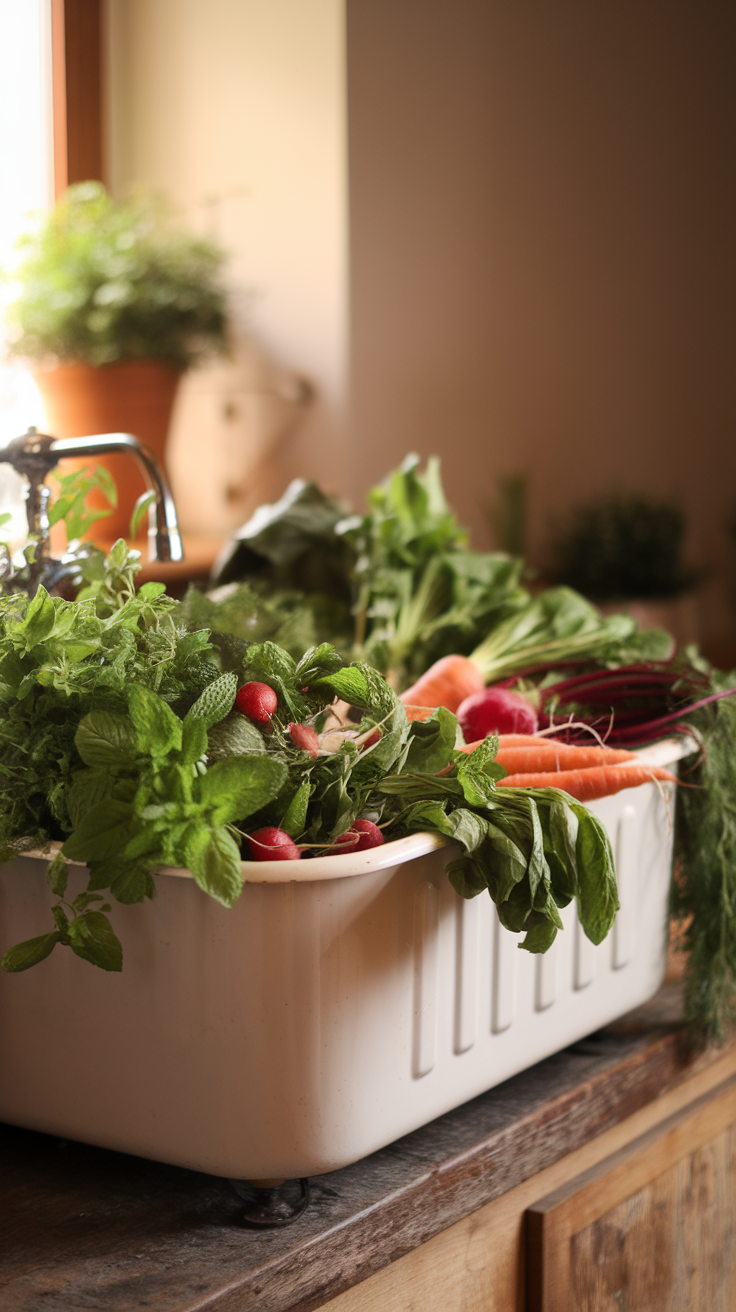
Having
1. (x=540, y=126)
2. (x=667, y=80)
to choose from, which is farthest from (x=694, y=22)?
(x=540, y=126)

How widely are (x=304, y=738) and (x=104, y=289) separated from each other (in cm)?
96

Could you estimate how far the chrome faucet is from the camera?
77cm

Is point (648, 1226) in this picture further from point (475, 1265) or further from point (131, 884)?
point (131, 884)

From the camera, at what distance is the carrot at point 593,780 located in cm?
65

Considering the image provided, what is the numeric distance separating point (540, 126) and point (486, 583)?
5.12ft

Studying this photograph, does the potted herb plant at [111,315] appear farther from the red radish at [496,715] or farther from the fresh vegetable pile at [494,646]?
the red radish at [496,715]

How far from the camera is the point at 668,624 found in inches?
97.7

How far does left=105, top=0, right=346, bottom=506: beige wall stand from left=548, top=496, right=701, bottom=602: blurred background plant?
100cm

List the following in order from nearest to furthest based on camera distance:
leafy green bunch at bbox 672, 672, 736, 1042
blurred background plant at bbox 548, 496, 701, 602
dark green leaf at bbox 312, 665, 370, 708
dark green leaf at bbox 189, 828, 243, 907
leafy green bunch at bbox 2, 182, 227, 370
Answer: dark green leaf at bbox 189, 828, 243, 907 < dark green leaf at bbox 312, 665, 370, 708 < leafy green bunch at bbox 672, 672, 736, 1042 < leafy green bunch at bbox 2, 182, 227, 370 < blurred background plant at bbox 548, 496, 701, 602

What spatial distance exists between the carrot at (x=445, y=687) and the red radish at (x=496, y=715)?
0.05 m

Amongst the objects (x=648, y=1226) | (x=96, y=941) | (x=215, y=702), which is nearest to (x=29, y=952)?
(x=96, y=941)

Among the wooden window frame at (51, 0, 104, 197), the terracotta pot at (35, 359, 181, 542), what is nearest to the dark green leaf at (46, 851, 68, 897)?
the terracotta pot at (35, 359, 181, 542)

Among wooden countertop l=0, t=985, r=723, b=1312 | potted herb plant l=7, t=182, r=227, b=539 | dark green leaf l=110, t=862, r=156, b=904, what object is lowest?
wooden countertop l=0, t=985, r=723, b=1312

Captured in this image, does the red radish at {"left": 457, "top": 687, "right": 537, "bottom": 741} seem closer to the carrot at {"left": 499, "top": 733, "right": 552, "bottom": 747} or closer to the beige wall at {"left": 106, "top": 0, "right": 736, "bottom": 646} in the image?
the carrot at {"left": 499, "top": 733, "right": 552, "bottom": 747}
